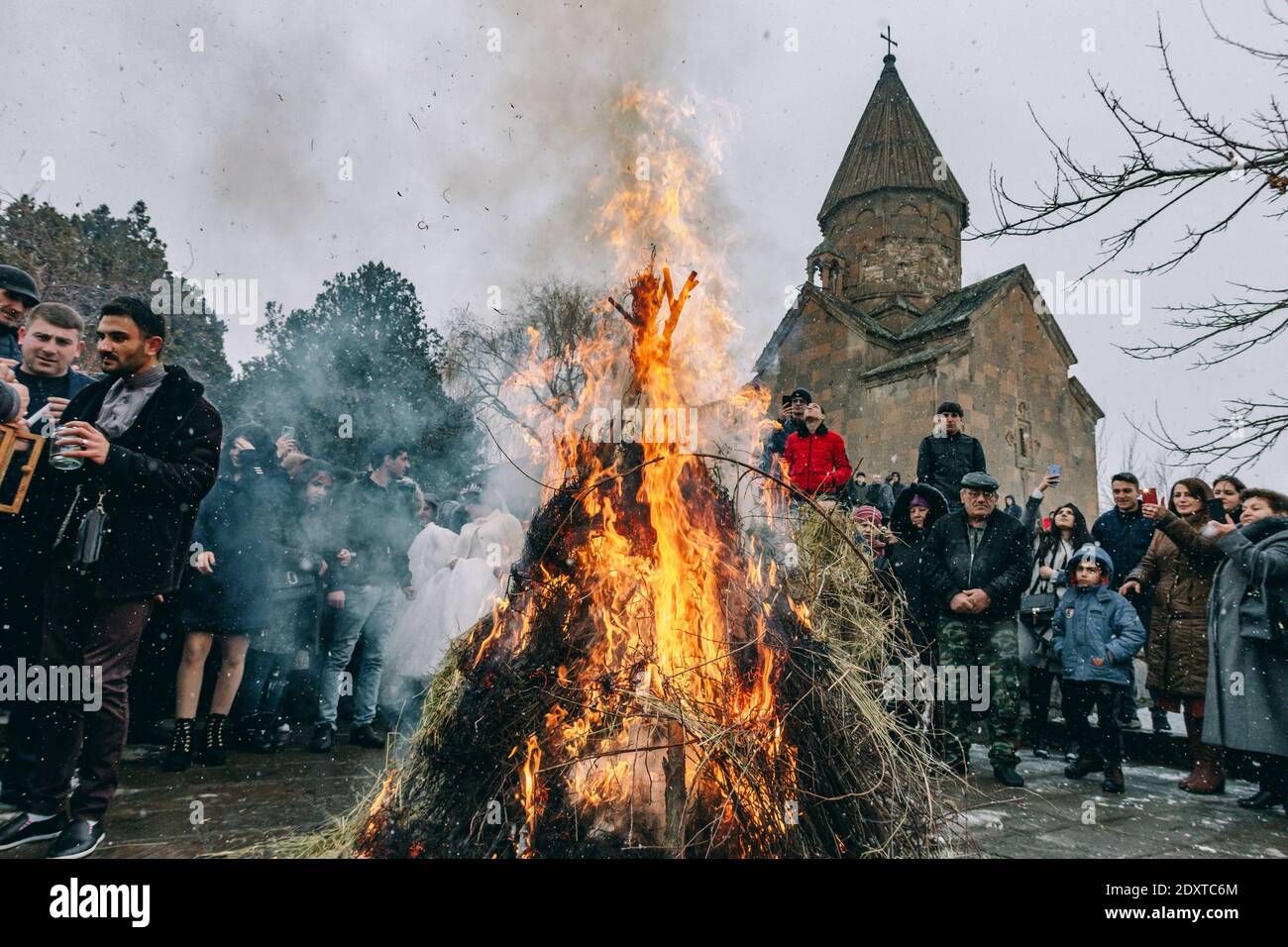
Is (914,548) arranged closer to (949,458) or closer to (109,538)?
(949,458)

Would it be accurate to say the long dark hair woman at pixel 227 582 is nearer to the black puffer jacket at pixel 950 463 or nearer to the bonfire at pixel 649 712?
the bonfire at pixel 649 712

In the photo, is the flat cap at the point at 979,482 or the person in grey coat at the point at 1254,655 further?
the flat cap at the point at 979,482

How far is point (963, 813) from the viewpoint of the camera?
3.90 metres

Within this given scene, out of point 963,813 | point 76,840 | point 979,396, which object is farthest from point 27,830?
point 979,396

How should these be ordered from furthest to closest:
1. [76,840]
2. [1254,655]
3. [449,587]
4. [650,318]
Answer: [449,587]
[1254,655]
[650,318]
[76,840]

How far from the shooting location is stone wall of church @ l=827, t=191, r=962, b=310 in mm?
27453

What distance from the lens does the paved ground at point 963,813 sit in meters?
3.63

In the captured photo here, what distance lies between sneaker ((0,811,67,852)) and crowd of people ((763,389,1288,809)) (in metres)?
4.98

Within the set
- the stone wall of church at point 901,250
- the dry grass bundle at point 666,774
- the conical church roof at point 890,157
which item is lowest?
the dry grass bundle at point 666,774

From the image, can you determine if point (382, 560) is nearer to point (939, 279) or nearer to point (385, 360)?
point (385, 360)

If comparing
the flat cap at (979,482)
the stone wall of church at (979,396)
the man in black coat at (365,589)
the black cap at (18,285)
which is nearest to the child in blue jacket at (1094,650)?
the flat cap at (979,482)

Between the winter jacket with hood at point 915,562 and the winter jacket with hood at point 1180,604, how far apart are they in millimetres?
1888

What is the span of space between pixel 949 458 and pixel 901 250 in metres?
23.2
